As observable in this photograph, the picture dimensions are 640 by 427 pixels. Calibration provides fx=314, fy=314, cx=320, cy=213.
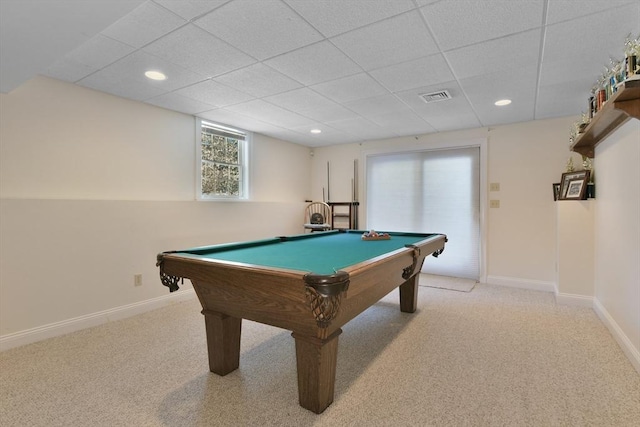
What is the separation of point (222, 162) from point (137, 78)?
1766 mm

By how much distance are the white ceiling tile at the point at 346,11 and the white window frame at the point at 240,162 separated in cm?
255

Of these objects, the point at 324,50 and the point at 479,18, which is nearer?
the point at 479,18

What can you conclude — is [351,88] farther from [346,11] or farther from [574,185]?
[574,185]

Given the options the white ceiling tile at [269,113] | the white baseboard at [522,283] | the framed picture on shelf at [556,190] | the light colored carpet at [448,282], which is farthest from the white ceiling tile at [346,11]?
the white baseboard at [522,283]

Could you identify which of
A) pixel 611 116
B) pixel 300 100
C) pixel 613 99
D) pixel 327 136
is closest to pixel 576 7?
pixel 613 99

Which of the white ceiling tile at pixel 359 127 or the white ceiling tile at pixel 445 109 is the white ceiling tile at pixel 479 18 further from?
the white ceiling tile at pixel 359 127

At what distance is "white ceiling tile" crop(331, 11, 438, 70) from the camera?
1964 millimetres

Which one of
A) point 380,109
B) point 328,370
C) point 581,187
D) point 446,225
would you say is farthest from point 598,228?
point 328,370

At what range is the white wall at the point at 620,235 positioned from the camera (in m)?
2.12

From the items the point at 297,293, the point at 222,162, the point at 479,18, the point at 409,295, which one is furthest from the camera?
the point at 222,162

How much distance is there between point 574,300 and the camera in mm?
3408

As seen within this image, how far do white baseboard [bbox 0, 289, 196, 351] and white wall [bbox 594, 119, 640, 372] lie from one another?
409 centimetres

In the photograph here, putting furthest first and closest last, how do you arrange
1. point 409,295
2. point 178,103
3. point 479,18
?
1. point 178,103
2. point 409,295
3. point 479,18

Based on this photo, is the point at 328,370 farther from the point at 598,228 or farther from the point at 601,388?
the point at 598,228
